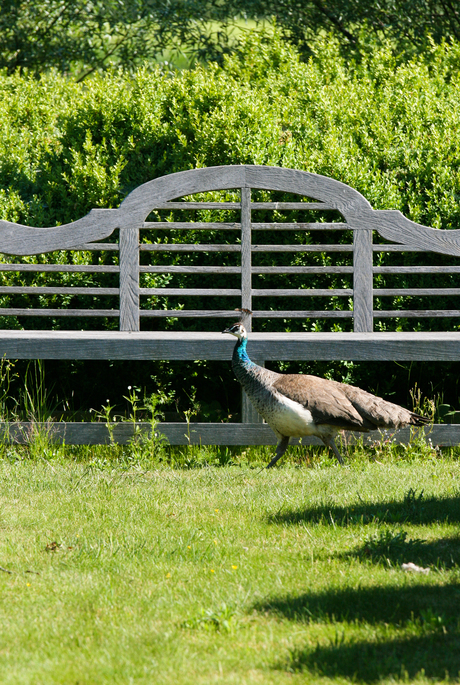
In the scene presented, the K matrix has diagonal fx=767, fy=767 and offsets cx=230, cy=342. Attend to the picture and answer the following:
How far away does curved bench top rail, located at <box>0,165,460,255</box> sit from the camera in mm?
5816

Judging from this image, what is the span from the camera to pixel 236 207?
589cm

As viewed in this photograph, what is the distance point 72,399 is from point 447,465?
3.03 meters

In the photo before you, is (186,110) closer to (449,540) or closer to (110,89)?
(110,89)

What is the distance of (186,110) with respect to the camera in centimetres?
695

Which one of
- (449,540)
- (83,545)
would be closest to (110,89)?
(83,545)

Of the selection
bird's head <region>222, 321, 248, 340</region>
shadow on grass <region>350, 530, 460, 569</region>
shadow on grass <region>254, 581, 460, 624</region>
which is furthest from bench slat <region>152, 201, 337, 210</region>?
shadow on grass <region>254, 581, 460, 624</region>

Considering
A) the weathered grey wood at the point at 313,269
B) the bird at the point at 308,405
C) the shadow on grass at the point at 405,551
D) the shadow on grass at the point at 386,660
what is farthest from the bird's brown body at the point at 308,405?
the shadow on grass at the point at 386,660

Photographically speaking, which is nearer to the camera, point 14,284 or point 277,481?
point 277,481

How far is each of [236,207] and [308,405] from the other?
1.77 m

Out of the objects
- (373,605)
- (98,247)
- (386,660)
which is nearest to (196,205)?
(98,247)

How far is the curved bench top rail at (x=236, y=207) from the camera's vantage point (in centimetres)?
582

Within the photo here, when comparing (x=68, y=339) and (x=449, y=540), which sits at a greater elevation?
(x=68, y=339)

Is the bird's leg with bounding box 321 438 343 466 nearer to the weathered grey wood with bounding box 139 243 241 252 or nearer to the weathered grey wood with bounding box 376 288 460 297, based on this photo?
the weathered grey wood with bounding box 376 288 460 297

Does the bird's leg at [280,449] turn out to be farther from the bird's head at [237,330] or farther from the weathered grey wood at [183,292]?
the weathered grey wood at [183,292]
